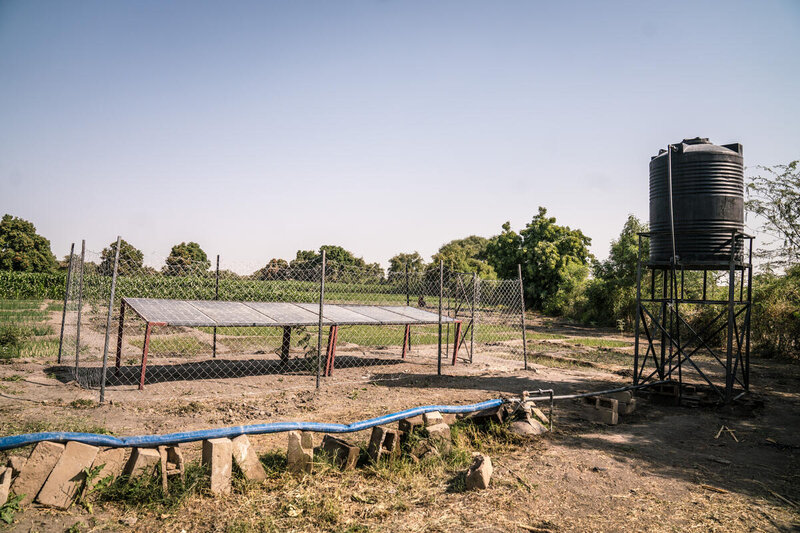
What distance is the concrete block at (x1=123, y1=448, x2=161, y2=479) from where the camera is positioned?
13.5ft

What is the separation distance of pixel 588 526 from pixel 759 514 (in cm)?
172

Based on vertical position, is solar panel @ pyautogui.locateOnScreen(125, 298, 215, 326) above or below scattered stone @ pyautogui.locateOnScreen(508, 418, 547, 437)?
above

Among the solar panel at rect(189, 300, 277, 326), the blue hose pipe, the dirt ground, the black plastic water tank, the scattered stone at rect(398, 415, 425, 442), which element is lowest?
the dirt ground

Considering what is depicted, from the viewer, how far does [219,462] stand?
4.25 meters

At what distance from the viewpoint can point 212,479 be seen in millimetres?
4176

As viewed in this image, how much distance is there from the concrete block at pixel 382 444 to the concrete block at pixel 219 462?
1443mm

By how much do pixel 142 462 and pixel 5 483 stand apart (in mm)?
924

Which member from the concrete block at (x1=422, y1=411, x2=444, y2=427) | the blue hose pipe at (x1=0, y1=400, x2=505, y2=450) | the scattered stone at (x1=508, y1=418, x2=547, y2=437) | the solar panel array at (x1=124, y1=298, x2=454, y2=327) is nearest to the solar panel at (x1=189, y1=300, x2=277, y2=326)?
the solar panel array at (x1=124, y1=298, x2=454, y2=327)

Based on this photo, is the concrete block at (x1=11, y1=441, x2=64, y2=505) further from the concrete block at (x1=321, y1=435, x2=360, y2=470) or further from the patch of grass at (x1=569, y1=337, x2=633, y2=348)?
the patch of grass at (x1=569, y1=337, x2=633, y2=348)

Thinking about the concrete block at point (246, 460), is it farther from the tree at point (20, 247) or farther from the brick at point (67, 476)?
the tree at point (20, 247)

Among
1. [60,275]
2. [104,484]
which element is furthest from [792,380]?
[60,275]

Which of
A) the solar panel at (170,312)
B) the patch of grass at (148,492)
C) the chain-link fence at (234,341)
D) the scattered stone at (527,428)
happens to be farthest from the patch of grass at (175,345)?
the scattered stone at (527,428)

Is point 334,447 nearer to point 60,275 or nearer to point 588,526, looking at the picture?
point 588,526

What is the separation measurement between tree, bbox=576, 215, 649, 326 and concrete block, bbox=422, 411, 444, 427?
20643mm
